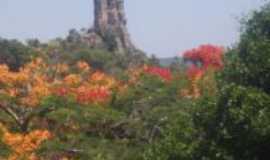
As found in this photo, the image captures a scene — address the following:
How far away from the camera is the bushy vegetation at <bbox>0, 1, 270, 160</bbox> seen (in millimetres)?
7754

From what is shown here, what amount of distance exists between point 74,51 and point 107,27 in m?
7.04

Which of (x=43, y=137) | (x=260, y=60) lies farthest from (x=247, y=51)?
(x=43, y=137)

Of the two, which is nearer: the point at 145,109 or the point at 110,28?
the point at 145,109

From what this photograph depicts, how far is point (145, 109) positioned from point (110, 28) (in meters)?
24.2

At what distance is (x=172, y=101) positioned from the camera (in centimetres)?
1625

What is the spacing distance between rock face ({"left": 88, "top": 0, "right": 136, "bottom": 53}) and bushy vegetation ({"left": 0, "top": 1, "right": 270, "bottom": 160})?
6.30 metres

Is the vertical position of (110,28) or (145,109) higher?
(110,28)

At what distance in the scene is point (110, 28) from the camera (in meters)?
39.3

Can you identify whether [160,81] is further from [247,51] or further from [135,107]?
[247,51]

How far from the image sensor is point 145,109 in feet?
50.4

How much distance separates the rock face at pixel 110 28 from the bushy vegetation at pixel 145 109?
6.30 metres

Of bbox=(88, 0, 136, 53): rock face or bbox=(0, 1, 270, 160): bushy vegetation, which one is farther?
bbox=(88, 0, 136, 53): rock face

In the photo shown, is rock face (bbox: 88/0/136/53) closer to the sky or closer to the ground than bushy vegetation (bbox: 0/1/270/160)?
closer to the sky

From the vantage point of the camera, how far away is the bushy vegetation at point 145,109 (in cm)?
775
